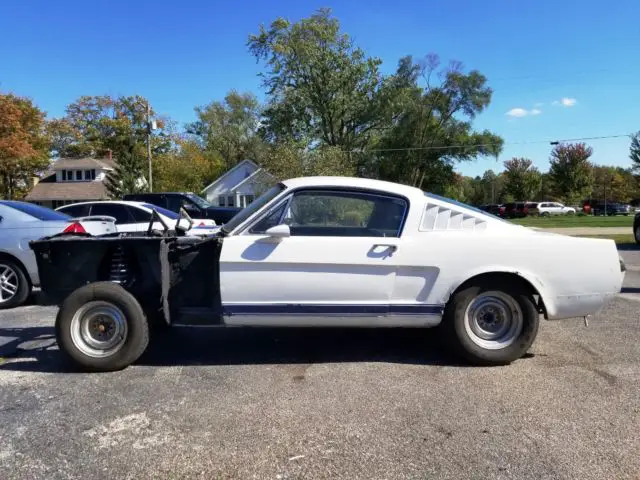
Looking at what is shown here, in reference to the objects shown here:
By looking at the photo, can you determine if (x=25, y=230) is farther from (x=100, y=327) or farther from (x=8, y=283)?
(x=100, y=327)

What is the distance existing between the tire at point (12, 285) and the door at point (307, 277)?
4458 millimetres

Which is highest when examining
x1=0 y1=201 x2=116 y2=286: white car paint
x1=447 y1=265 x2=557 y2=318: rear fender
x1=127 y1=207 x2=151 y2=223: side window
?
x1=127 y1=207 x2=151 y2=223: side window

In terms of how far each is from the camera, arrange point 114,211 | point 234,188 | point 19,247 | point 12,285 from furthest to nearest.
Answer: point 234,188 → point 114,211 → point 12,285 → point 19,247

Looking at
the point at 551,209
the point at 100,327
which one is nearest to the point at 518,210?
the point at 551,209

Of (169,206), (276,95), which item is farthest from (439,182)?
(169,206)

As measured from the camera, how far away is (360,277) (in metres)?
4.36

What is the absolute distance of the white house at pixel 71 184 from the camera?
4803cm

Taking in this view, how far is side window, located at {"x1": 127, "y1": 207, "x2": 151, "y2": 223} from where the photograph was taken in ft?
38.2

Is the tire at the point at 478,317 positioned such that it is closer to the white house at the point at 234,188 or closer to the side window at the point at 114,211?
the side window at the point at 114,211

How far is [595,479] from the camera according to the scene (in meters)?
2.71

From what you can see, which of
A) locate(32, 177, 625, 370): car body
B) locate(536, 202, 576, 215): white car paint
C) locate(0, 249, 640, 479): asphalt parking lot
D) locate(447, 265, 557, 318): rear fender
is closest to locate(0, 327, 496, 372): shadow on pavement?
locate(0, 249, 640, 479): asphalt parking lot

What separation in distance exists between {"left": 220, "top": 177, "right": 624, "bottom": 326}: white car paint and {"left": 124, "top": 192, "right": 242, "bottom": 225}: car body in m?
11.7

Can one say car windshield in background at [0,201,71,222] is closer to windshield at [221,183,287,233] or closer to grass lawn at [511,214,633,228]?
windshield at [221,183,287,233]

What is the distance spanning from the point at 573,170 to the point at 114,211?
52.5m
